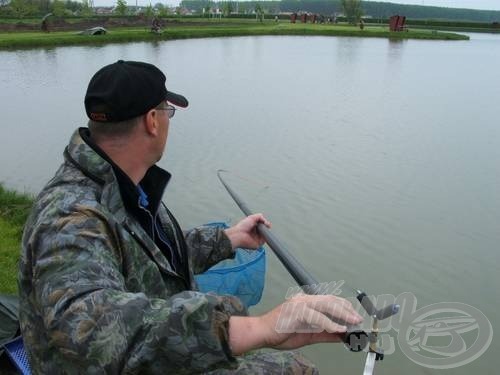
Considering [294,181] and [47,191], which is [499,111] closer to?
[294,181]

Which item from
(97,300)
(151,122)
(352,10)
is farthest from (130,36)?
(352,10)

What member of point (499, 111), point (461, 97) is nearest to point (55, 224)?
point (499, 111)

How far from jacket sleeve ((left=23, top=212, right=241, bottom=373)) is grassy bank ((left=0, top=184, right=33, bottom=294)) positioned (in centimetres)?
288

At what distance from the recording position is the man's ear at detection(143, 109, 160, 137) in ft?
6.37

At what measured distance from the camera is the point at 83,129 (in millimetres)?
1985

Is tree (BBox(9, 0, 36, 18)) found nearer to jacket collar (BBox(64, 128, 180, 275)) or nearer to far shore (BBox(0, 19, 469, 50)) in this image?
far shore (BBox(0, 19, 469, 50))

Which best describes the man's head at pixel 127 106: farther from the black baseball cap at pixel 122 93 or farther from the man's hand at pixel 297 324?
the man's hand at pixel 297 324

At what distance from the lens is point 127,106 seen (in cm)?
187

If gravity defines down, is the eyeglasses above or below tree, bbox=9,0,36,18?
above

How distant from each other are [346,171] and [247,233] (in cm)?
603

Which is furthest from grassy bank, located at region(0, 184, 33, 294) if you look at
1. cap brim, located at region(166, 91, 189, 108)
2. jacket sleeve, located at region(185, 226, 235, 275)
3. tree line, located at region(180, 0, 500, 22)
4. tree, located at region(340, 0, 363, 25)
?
tree line, located at region(180, 0, 500, 22)

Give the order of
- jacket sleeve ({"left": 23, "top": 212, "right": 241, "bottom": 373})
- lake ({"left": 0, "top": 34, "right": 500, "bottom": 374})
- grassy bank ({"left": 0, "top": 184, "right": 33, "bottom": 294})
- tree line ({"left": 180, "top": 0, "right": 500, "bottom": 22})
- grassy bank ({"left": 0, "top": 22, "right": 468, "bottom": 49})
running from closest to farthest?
jacket sleeve ({"left": 23, "top": 212, "right": 241, "bottom": 373}) → grassy bank ({"left": 0, "top": 184, "right": 33, "bottom": 294}) → lake ({"left": 0, "top": 34, "right": 500, "bottom": 374}) → grassy bank ({"left": 0, "top": 22, "right": 468, "bottom": 49}) → tree line ({"left": 180, "top": 0, "right": 500, "bottom": 22})

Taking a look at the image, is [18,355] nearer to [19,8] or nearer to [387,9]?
[19,8]

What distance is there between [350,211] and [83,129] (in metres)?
5.37
